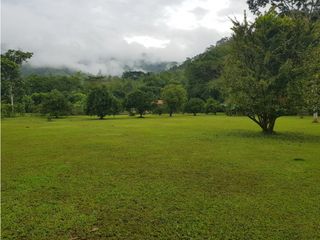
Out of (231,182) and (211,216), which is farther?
(231,182)

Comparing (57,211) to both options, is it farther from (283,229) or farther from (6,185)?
(283,229)

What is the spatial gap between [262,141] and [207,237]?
43.1 feet

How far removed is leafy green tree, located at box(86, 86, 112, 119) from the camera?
50.7 m

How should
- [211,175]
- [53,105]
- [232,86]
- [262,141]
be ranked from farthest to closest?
[53,105], [232,86], [262,141], [211,175]

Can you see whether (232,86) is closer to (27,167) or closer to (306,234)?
(27,167)

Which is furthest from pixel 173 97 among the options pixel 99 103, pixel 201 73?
pixel 201 73

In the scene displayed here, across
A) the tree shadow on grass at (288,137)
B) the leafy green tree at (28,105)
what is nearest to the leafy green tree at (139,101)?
the leafy green tree at (28,105)

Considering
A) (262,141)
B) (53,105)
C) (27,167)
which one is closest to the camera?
(27,167)

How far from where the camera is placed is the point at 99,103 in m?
50.4

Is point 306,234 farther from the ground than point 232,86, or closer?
closer

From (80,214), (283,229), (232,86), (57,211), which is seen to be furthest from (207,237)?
(232,86)

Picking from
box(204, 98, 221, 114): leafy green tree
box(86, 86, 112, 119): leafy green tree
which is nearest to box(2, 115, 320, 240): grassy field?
box(86, 86, 112, 119): leafy green tree

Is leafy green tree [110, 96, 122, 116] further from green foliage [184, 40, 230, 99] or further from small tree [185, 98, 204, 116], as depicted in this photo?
green foliage [184, 40, 230, 99]

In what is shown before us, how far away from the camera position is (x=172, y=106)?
5994cm
